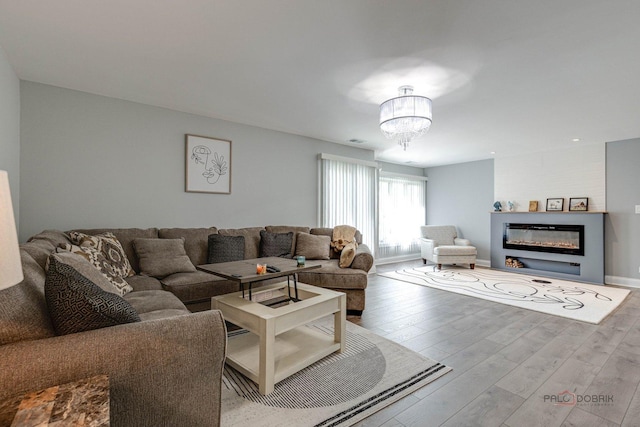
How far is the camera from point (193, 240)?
135 inches

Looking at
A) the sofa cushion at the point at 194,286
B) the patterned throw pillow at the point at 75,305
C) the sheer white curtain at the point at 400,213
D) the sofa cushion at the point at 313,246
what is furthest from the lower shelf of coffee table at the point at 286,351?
the sheer white curtain at the point at 400,213

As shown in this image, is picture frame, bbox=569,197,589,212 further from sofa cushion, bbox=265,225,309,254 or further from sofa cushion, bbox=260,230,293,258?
sofa cushion, bbox=260,230,293,258

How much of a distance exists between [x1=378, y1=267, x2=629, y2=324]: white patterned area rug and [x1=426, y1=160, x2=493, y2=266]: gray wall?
1052 mm

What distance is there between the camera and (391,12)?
186 centimetres

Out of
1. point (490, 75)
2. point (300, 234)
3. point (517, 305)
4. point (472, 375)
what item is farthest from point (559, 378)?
point (300, 234)

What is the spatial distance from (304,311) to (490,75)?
2581 millimetres

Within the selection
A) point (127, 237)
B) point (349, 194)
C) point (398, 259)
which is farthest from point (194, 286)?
point (398, 259)

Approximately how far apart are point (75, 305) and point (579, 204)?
22.5ft

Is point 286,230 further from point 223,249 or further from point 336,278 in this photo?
point 336,278

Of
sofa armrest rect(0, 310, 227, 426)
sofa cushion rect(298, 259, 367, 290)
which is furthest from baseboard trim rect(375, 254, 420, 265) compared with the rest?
sofa armrest rect(0, 310, 227, 426)

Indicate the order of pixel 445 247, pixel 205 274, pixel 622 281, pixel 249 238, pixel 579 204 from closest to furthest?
pixel 205 274 → pixel 249 238 → pixel 622 281 → pixel 579 204 → pixel 445 247

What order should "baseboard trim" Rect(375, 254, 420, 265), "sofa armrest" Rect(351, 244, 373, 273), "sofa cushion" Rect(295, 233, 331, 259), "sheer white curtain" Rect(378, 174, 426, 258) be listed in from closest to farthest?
"sofa armrest" Rect(351, 244, 373, 273), "sofa cushion" Rect(295, 233, 331, 259), "baseboard trim" Rect(375, 254, 420, 265), "sheer white curtain" Rect(378, 174, 426, 258)

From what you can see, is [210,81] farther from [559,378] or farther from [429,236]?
[429,236]

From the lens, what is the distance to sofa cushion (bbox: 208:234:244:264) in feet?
10.9
